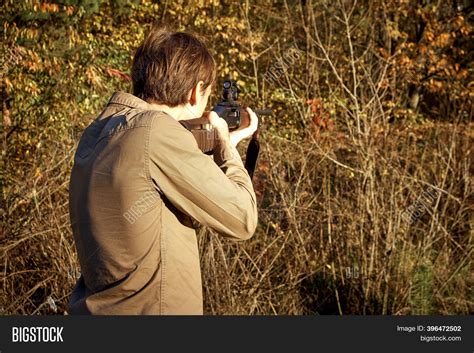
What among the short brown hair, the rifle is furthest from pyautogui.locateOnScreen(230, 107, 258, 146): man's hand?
the short brown hair

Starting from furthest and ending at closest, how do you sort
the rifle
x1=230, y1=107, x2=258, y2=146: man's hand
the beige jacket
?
1. x1=230, y1=107, x2=258, y2=146: man's hand
2. the rifle
3. the beige jacket

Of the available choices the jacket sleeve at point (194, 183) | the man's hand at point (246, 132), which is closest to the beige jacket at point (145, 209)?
the jacket sleeve at point (194, 183)

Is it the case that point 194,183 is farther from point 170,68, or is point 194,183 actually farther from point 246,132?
point 246,132

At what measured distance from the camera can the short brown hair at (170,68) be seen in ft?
8.55

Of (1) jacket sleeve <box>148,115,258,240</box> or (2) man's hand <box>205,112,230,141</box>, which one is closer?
(1) jacket sleeve <box>148,115,258,240</box>

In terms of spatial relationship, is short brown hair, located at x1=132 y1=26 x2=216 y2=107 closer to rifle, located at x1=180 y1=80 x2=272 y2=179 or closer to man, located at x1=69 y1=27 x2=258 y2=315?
man, located at x1=69 y1=27 x2=258 y2=315

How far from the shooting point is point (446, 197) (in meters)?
6.70

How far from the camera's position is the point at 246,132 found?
3045 mm

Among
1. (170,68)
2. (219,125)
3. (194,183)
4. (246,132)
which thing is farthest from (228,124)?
(194,183)

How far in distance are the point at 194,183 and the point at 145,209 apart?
0.57 ft

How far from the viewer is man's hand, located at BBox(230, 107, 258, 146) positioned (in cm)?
297

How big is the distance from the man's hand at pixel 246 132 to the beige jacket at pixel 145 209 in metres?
0.43

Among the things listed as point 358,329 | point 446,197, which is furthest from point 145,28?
point 358,329

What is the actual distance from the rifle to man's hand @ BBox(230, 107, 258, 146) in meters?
0.02
